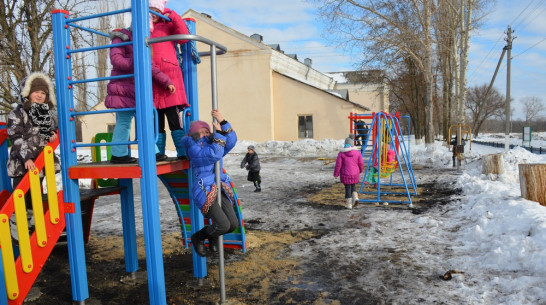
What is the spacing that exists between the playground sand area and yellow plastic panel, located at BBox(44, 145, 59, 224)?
934 mm

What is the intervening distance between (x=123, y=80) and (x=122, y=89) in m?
0.14

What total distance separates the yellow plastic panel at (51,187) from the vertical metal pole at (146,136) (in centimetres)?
88

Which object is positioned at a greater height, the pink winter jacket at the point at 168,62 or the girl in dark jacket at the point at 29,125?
the pink winter jacket at the point at 168,62

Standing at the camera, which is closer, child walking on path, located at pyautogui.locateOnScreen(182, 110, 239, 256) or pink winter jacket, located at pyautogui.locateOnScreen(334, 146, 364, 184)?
child walking on path, located at pyautogui.locateOnScreen(182, 110, 239, 256)

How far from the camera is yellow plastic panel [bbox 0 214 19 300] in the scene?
10.3ft

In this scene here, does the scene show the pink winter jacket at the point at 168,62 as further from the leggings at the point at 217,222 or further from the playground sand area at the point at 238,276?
the playground sand area at the point at 238,276

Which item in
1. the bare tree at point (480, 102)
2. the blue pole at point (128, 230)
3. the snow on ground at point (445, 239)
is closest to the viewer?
the snow on ground at point (445, 239)

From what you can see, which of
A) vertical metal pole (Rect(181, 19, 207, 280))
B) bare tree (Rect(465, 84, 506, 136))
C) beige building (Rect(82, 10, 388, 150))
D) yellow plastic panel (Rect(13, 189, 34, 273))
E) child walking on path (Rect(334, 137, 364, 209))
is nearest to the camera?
yellow plastic panel (Rect(13, 189, 34, 273))

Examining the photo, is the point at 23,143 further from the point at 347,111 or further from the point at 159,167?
the point at 347,111

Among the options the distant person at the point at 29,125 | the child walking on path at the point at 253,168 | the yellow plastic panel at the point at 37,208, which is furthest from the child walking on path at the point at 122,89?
the child walking on path at the point at 253,168

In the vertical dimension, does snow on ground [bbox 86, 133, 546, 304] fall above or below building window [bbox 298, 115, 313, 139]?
below

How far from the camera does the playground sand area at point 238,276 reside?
3.65m

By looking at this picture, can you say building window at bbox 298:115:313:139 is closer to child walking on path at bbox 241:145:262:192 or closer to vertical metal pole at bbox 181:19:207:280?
child walking on path at bbox 241:145:262:192

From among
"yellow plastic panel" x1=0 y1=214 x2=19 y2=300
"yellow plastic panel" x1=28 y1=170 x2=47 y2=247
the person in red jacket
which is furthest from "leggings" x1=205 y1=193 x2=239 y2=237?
"yellow plastic panel" x1=0 y1=214 x2=19 y2=300
